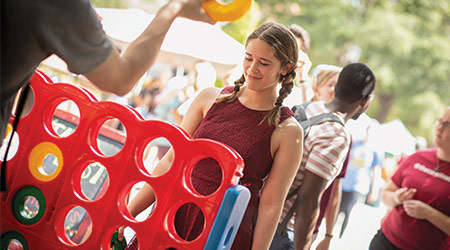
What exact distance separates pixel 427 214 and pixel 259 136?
1.71m

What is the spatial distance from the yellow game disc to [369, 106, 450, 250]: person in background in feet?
7.47

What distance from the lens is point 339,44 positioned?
917 inches

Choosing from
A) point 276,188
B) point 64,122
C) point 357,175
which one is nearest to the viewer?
point 276,188

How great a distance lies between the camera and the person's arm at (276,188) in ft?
6.85

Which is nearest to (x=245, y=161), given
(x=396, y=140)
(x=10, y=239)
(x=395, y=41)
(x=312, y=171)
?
(x=312, y=171)

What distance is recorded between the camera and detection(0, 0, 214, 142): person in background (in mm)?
1341

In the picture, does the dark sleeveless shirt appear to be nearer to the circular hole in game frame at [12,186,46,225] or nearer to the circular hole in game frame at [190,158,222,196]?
the circular hole in game frame at [190,158,222,196]

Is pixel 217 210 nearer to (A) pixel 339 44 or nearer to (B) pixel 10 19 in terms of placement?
(B) pixel 10 19

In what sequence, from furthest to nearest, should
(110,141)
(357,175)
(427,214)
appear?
1. (357,175)
2. (110,141)
3. (427,214)

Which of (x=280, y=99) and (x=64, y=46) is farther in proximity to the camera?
(x=280, y=99)

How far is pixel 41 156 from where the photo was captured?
7.16 ft

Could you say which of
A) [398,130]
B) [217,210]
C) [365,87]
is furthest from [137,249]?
[398,130]

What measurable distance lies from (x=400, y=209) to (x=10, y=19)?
2.92m

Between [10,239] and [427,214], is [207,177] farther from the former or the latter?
[427,214]
